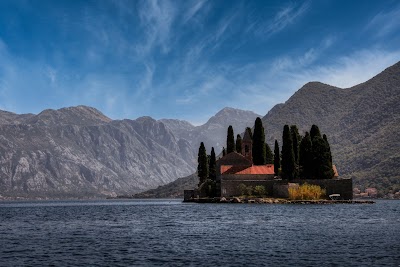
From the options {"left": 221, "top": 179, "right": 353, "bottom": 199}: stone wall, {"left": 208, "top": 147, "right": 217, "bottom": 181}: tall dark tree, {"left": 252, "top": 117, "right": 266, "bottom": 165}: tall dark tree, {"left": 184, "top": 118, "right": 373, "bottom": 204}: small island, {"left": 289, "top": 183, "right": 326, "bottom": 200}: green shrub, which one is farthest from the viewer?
{"left": 208, "top": 147, "right": 217, "bottom": 181}: tall dark tree

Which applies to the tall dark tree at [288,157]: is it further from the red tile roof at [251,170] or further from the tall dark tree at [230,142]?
the tall dark tree at [230,142]

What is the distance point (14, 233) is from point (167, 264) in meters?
30.6

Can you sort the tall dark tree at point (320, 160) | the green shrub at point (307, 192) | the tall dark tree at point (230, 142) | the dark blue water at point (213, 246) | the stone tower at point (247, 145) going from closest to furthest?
the dark blue water at point (213, 246), the green shrub at point (307, 192), the tall dark tree at point (320, 160), the stone tower at point (247, 145), the tall dark tree at point (230, 142)

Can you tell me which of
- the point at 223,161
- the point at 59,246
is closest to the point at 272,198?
the point at 223,161

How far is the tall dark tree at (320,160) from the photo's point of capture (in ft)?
378

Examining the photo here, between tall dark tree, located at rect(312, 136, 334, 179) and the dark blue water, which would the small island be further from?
the dark blue water

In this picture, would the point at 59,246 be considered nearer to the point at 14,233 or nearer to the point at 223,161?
the point at 14,233

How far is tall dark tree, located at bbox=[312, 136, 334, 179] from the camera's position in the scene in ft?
378

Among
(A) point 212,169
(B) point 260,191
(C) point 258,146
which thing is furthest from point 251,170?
(A) point 212,169

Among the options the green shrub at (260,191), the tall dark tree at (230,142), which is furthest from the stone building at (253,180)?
the tall dark tree at (230,142)

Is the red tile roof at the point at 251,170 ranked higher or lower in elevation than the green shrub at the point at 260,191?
higher

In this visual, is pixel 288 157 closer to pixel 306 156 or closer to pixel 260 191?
pixel 306 156

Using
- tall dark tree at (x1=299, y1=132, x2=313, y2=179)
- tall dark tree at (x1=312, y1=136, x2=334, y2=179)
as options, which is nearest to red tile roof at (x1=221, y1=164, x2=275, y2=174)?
tall dark tree at (x1=299, y1=132, x2=313, y2=179)

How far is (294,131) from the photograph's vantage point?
4958 inches
